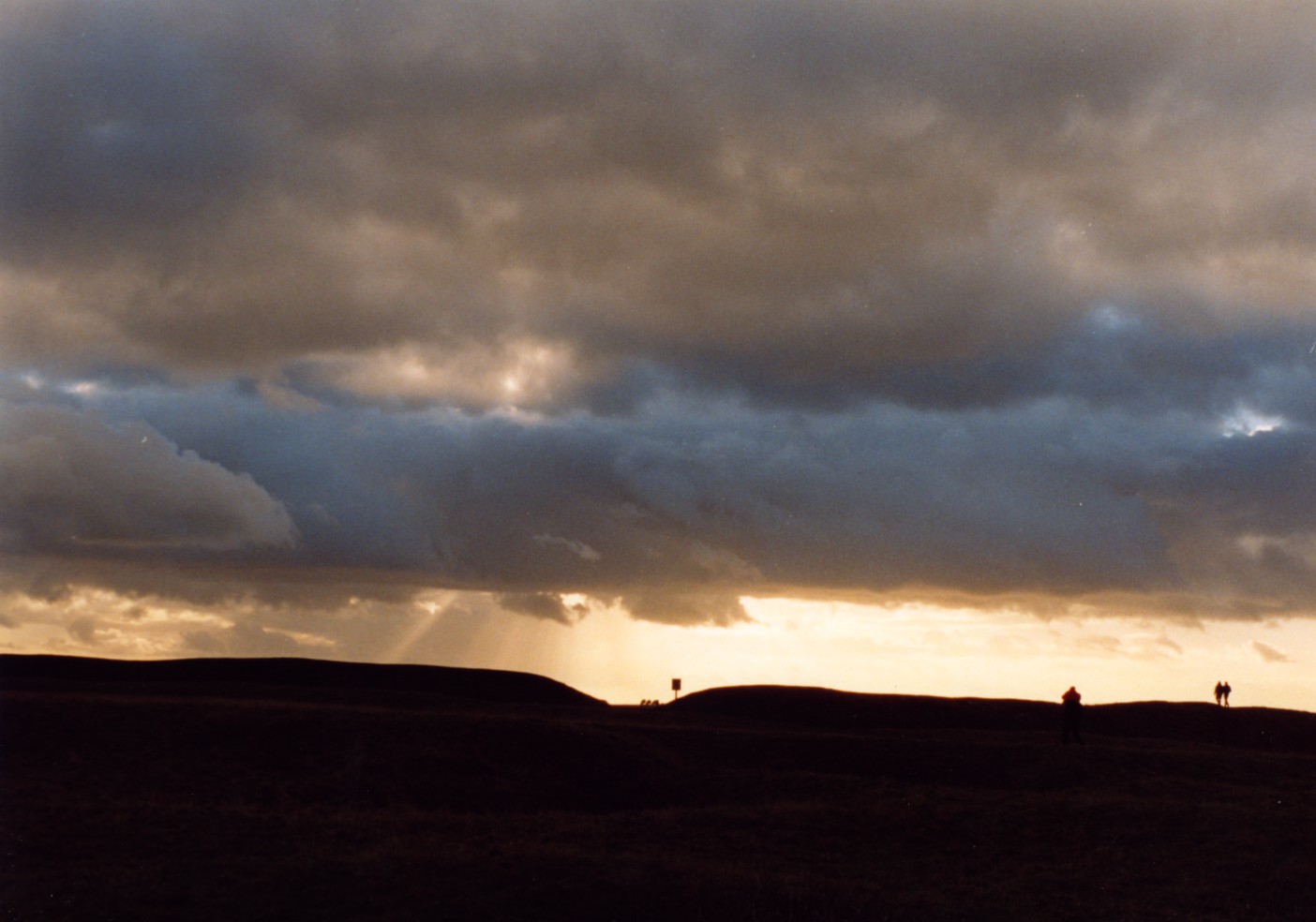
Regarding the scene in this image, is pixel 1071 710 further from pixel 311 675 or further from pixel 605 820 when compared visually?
pixel 311 675

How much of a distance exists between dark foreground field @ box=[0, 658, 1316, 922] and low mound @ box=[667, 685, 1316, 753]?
13012 millimetres

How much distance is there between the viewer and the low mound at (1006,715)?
196 feet

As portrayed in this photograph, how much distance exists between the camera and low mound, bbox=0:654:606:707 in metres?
69.2

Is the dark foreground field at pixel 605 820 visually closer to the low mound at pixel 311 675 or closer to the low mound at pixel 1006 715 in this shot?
the low mound at pixel 1006 715

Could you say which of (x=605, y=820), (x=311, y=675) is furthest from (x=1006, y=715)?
(x=605, y=820)

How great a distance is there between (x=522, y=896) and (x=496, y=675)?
54.1 m

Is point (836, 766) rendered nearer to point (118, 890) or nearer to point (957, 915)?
point (957, 915)

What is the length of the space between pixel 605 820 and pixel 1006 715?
39076 millimetres

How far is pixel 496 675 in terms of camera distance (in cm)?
7656

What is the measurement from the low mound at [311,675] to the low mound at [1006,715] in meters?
9.08

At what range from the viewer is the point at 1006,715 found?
64.9 metres

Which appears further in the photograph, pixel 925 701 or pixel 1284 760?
pixel 925 701

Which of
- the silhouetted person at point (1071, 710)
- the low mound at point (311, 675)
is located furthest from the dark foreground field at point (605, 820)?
the low mound at point (311, 675)

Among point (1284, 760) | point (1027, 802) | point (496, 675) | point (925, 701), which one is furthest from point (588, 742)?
point (496, 675)
